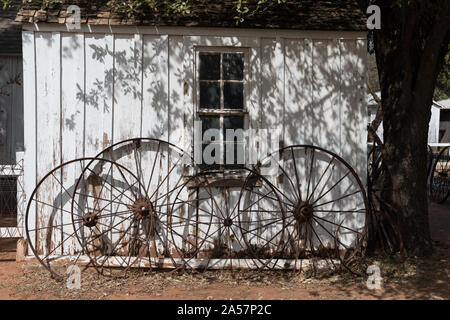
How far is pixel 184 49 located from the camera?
21.1 ft

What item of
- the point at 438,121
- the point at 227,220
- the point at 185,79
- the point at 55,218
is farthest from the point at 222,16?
the point at 438,121

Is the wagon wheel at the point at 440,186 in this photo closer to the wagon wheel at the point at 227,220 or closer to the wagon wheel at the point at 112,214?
the wagon wheel at the point at 227,220

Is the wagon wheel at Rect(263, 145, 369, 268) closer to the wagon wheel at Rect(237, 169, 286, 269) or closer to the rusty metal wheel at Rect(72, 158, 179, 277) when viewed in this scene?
the wagon wheel at Rect(237, 169, 286, 269)

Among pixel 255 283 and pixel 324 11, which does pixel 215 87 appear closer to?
pixel 324 11

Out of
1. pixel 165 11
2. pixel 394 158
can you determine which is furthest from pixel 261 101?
pixel 394 158

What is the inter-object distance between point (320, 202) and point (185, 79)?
8.38ft

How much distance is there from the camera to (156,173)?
6461 millimetres

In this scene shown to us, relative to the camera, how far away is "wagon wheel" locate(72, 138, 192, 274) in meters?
6.42

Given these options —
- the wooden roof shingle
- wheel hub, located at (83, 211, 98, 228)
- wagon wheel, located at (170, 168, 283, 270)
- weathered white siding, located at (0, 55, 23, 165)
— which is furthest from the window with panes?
weathered white siding, located at (0, 55, 23, 165)

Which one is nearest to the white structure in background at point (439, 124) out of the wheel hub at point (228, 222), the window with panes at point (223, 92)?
the window with panes at point (223, 92)

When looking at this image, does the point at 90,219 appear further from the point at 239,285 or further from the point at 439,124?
the point at 439,124

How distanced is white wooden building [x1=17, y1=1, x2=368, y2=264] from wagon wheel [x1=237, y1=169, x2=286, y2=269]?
0.74 m

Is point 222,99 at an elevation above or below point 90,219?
above

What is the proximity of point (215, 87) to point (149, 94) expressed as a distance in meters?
0.91
